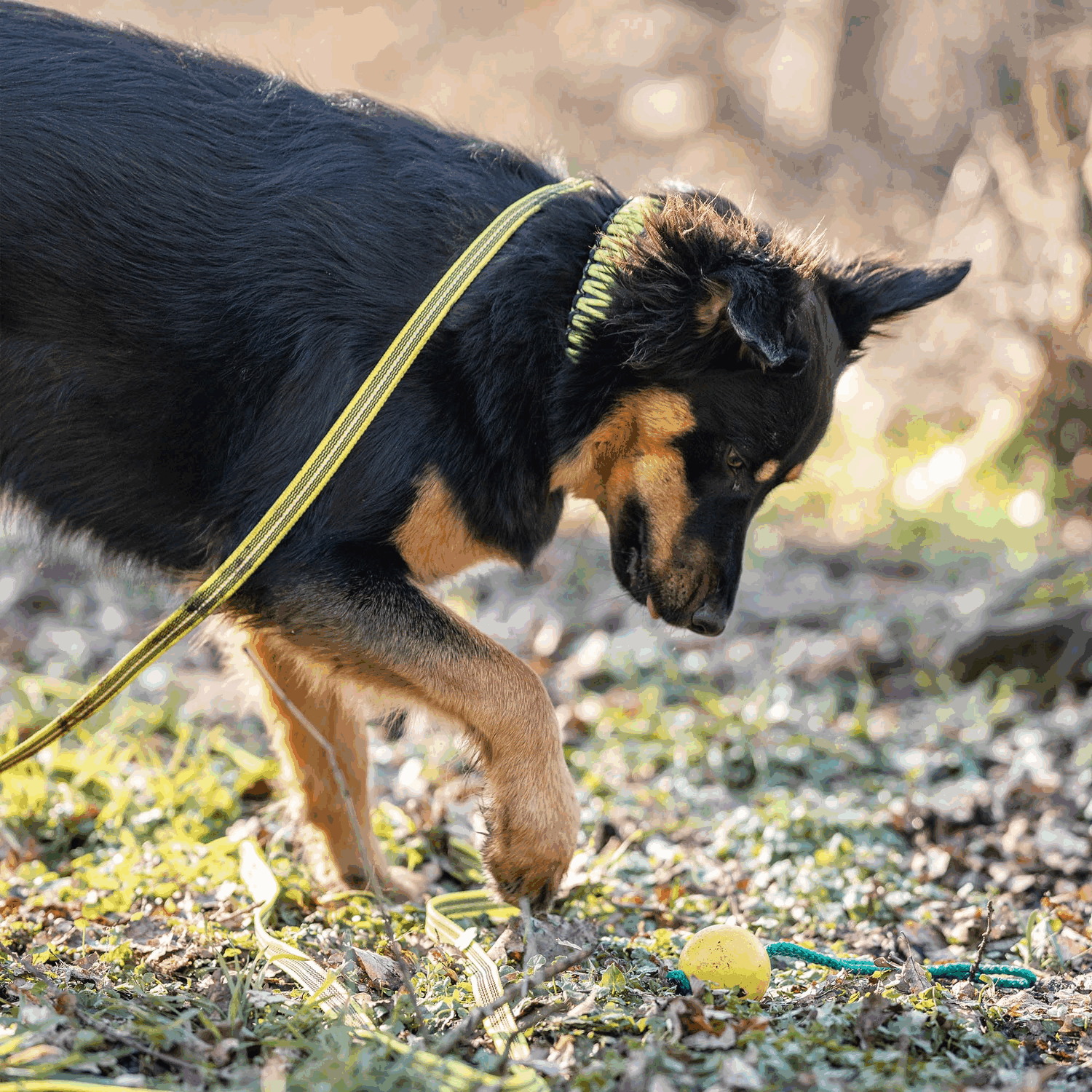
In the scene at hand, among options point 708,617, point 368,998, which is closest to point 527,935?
point 368,998

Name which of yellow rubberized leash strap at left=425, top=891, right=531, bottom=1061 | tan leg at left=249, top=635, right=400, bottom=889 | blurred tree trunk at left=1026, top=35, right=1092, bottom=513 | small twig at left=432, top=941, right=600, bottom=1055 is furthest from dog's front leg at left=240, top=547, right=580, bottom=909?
blurred tree trunk at left=1026, top=35, right=1092, bottom=513

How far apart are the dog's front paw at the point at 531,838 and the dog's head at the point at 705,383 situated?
816 millimetres

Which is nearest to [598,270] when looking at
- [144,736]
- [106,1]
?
[144,736]

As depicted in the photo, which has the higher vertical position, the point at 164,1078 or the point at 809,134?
the point at 809,134

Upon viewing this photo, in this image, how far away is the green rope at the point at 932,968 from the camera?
292cm

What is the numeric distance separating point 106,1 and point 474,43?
14.7 ft

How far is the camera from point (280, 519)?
2.93 m

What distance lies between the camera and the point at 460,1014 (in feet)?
8.64

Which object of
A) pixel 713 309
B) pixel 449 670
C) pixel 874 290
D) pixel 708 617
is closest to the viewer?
pixel 449 670

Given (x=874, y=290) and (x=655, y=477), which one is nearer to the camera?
(x=655, y=477)

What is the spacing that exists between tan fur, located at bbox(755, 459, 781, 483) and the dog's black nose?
430 mm

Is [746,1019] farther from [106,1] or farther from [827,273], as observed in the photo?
[106,1]

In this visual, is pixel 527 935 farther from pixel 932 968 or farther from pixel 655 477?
pixel 655 477

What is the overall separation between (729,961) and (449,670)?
1.04m
